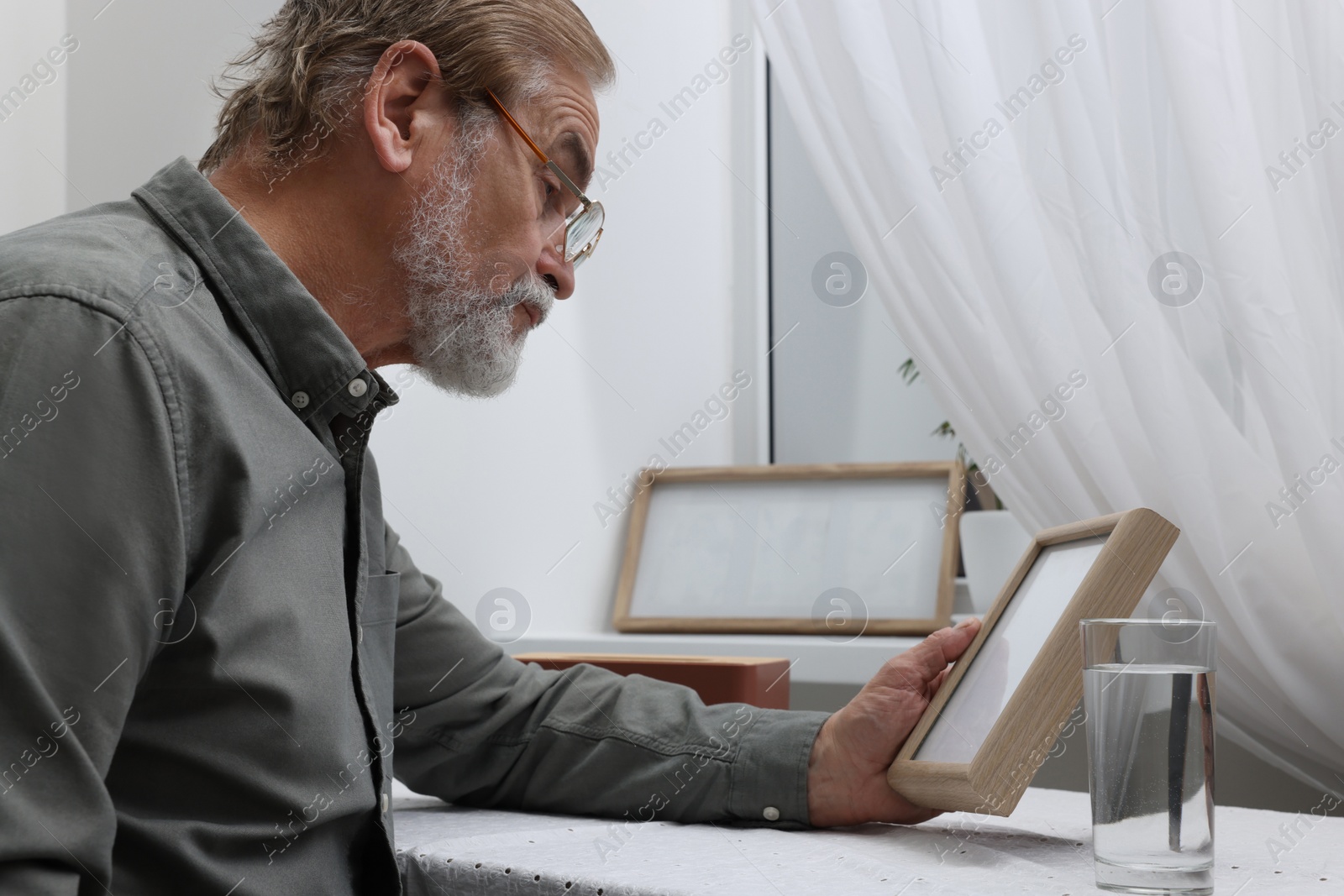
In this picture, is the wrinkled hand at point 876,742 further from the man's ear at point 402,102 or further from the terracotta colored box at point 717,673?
the man's ear at point 402,102

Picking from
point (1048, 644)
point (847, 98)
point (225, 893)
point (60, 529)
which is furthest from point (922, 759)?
point (847, 98)

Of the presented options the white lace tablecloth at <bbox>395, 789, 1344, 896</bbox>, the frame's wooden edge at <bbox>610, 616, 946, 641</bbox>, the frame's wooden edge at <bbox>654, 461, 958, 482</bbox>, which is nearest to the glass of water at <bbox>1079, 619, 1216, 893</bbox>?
the white lace tablecloth at <bbox>395, 789, 1344, 896</bbox>

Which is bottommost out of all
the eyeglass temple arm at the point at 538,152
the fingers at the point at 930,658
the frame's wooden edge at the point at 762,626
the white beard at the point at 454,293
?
the frame's wooden edge at the point at 762,626

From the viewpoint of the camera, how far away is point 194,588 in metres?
0.66

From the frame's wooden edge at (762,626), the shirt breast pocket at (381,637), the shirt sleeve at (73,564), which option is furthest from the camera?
the frame's wooden edge at (762,626)

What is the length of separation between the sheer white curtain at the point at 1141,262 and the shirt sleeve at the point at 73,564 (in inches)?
36.7

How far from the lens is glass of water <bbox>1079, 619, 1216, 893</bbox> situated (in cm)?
65

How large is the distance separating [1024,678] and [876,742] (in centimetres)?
17

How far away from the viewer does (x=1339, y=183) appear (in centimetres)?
104

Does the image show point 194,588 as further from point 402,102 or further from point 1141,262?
point 1141,262

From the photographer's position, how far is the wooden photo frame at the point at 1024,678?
29.4 inches

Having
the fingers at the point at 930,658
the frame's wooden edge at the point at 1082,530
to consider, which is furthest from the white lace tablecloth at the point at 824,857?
the frame's wooden edge at the point at 1082,530

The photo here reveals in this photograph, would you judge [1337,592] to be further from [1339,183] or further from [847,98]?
[847,98]

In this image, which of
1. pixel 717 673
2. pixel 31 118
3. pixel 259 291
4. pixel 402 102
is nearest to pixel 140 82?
pixel 31 118
